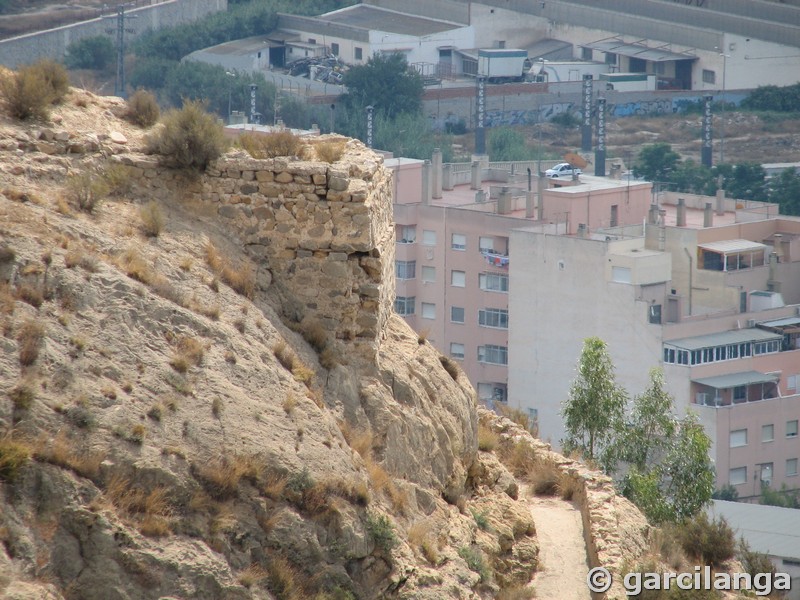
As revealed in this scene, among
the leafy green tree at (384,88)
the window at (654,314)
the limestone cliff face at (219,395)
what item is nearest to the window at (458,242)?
the window at (654,314)

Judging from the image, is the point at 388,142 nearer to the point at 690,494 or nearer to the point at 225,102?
the point at 225,102

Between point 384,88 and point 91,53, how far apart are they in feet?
62.3

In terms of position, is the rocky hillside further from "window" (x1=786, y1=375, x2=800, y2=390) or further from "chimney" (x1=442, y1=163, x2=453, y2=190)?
"chimney" (x1=442, y1=163, x2=453, y2=190)

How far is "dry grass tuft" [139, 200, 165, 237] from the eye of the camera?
39.3ft

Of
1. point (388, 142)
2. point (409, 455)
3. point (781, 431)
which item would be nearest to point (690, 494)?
point (409, 455)

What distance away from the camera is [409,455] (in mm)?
12328

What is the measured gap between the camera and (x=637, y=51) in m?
97.6

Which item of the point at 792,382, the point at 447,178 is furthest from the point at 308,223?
the point at 447,178

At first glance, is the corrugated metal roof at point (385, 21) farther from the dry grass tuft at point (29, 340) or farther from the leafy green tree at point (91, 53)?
the dry grass tuft at point (29, 340)

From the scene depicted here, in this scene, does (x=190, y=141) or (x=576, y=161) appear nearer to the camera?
(x=190, y=141)

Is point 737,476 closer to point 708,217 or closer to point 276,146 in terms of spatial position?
point 708,217

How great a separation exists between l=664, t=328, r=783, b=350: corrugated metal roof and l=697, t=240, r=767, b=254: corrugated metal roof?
15.9ft

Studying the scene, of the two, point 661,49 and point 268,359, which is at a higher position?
point 661,49

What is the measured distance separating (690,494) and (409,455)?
31.3 feet
